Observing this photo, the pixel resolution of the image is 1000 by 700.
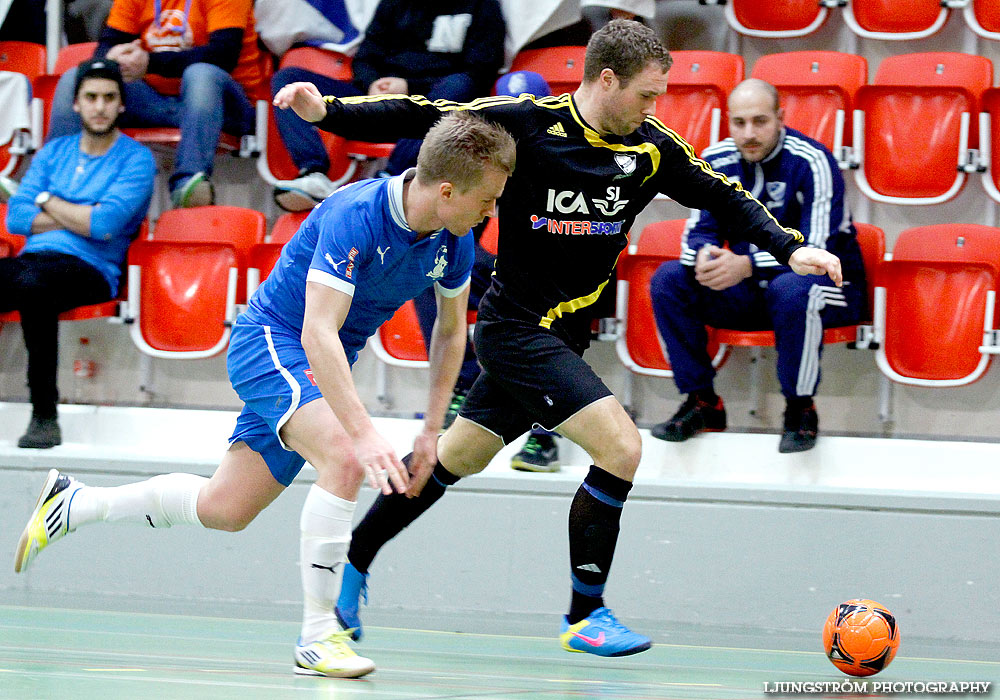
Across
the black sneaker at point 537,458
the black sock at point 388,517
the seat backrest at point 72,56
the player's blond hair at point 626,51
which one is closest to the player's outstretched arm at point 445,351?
the black sock at point 388,517

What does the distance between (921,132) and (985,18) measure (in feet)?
2.88

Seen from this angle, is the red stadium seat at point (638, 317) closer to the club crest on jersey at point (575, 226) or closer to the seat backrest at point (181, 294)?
the club crest on jersey at point (575, 226)

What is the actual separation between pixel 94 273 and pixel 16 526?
1.20m

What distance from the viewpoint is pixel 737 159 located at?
474 cm

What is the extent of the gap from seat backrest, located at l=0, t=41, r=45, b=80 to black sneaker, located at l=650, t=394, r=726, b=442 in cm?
433

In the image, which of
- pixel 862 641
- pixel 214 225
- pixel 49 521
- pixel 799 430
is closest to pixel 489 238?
pixel 214 225

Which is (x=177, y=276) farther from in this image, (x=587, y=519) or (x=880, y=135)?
(x=880, y=135)

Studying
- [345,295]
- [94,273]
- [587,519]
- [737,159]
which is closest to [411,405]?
[94,273]

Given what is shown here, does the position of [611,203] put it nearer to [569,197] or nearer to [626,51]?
[569,197]

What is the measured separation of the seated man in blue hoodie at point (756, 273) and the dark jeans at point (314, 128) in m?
1.39

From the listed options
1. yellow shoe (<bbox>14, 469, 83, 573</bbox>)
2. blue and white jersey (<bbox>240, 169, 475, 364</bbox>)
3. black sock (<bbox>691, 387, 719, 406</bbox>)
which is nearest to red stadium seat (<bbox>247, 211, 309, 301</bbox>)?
yellow shoe (<bbox>14, 469, 83, 573</bbox>)

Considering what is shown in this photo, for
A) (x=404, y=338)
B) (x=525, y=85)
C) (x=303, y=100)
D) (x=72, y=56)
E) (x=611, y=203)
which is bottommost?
(x=404, y=338)

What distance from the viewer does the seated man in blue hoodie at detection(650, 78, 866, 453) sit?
449 cm

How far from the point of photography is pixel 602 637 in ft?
10.4
